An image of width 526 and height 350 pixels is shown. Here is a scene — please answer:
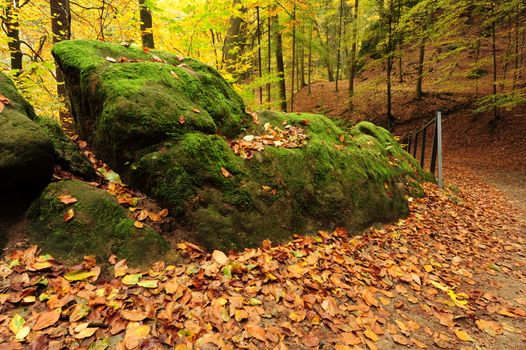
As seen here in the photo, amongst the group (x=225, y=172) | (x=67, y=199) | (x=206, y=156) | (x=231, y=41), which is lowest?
(x=67, y=199)

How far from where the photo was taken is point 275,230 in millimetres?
3391

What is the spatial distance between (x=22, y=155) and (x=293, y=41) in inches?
506

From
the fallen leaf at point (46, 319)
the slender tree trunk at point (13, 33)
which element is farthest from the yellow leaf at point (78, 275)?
the slender tree trunk at point (13, 33)

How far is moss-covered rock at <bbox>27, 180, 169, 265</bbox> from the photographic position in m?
2.50

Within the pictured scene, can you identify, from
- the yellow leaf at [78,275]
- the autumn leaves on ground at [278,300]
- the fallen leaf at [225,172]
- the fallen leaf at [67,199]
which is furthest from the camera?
the fallen leaf at [225,172]

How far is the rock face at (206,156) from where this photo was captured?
3.05 meters

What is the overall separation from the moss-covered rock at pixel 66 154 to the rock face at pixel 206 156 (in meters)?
0.28

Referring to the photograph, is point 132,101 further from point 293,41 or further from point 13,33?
point 293,41

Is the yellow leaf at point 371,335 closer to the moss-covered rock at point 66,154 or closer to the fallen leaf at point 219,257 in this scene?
the fallen leaf at point 219,257

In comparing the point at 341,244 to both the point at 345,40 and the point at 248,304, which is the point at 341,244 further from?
the point at 345,40

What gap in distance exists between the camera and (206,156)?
10.7 ft

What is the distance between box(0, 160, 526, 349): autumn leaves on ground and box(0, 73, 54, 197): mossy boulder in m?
0.58

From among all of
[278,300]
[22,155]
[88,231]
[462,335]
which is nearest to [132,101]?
[22,155]

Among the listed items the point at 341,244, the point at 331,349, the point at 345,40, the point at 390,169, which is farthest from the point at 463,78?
the point at 331,349
